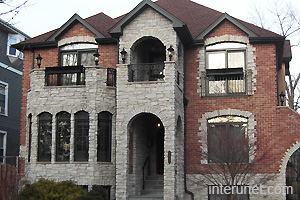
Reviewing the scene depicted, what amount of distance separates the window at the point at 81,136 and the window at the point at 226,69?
529 cm

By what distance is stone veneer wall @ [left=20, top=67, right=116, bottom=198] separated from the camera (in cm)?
1716

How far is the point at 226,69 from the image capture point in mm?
18359

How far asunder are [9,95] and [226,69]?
Answer: 560 inches

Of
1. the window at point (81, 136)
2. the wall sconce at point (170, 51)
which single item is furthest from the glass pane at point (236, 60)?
the window at point (81, 136)

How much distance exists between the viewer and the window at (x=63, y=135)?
57.8 ft

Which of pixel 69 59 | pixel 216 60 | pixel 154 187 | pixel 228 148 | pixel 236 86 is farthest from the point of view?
pixel 69 59

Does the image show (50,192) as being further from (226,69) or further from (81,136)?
(226,69)

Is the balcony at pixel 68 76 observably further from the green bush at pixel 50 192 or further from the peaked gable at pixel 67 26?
the green bush at pixel 50 192

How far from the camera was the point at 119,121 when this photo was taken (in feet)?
55.0

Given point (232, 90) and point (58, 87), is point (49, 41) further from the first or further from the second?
point (232, 90)

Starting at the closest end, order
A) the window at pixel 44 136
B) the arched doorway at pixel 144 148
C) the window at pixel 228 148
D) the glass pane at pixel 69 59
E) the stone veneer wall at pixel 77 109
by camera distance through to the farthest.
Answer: the window at pixel 228 148, the stone veneer wall at pixel 77 109, the arched doorway at pixel 144 148, the window at pixel 44 136, the glass pane at pixel 69 59

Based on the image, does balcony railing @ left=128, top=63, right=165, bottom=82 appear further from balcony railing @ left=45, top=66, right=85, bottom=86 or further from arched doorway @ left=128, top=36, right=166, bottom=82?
balcony railing @ left=45, top=66, right=85, bottom=86

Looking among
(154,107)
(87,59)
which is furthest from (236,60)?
(87,59)

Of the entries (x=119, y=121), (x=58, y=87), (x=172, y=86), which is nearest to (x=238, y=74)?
(x=172, y=86)
